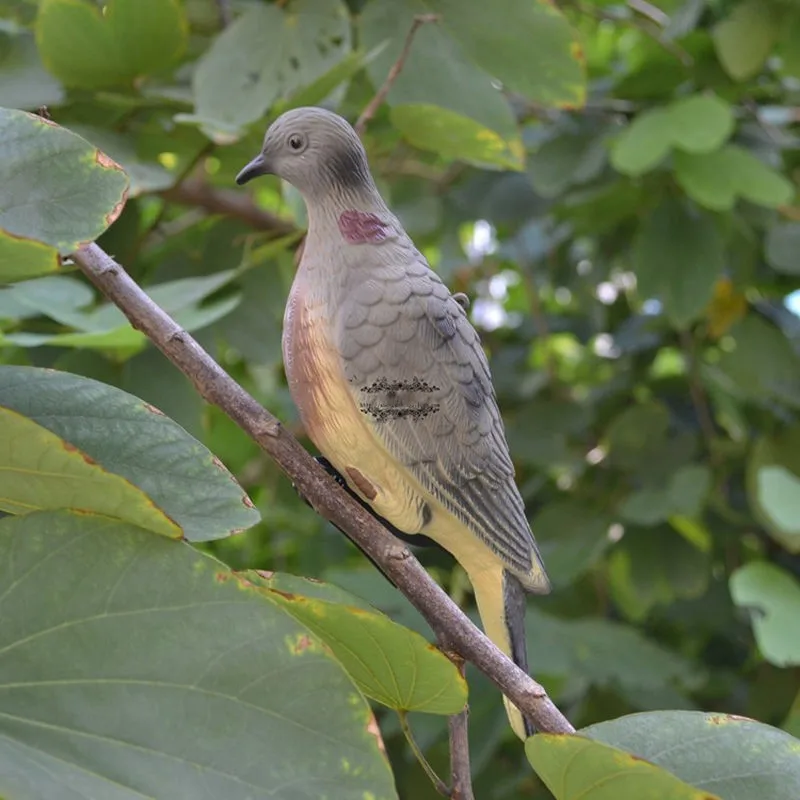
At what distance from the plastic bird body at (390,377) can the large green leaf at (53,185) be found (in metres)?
0.11

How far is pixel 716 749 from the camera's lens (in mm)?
432

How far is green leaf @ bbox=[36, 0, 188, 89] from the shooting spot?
0.76m

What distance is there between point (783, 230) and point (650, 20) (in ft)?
0.97

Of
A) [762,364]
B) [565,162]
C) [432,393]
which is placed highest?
[432,393]

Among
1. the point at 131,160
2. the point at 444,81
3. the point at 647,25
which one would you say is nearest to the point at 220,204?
the point at 131,160

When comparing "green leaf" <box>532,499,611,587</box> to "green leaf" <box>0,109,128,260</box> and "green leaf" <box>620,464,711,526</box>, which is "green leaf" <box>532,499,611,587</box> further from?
"green leaf" <box>0,109,128,260</box>

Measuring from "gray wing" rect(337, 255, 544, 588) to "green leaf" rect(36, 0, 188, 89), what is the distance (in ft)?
1.32

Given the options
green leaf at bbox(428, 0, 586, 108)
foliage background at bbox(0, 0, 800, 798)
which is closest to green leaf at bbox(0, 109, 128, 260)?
foliage background at bbox(0, 0, 800, 798)

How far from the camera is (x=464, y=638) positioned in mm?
441

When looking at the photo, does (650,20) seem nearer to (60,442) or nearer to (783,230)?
(783,230)

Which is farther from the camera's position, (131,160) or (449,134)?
(131,160)

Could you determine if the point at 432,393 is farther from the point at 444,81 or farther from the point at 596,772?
the point at 444,81

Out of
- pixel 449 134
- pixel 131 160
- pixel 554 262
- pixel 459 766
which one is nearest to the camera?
pixel 459 766

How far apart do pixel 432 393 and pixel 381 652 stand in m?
0.13
